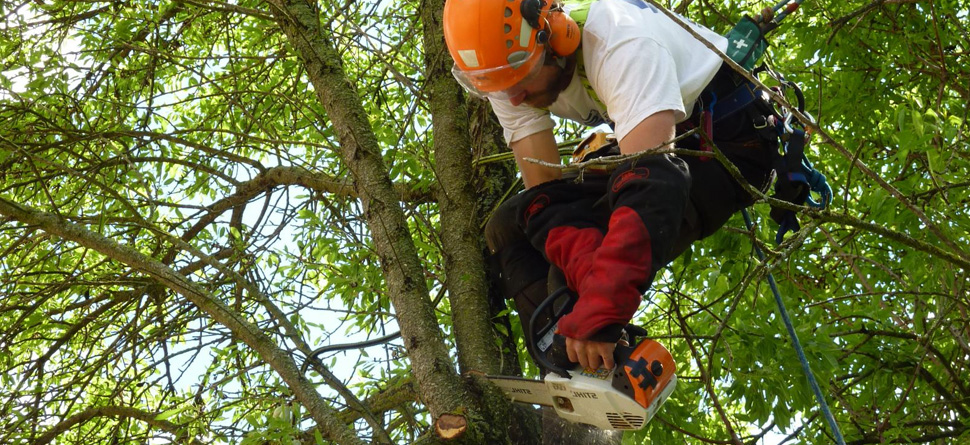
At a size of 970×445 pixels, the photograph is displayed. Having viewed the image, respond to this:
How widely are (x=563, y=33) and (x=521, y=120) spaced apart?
51 cm

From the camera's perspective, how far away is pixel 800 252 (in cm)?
449

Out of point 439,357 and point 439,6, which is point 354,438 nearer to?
point 439,357

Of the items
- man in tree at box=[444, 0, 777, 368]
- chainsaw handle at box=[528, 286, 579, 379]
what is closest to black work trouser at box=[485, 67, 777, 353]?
man in tree at box=[444, 0, 777, 368]

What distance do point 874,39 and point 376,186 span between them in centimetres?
295

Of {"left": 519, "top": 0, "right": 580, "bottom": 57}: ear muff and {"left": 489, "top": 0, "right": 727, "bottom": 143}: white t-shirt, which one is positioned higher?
{"left": 519, "top": 0, "right": 580, "bottom": 57}: ear muff

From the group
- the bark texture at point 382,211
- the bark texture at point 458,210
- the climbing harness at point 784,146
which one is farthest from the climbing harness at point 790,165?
the bark texture at point 382,211

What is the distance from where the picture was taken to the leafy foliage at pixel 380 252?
9.45 ft

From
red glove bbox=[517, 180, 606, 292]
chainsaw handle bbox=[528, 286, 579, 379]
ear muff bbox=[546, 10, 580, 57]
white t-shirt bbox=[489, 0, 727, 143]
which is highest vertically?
ear muff bbox=[546, 10, 580, 57]

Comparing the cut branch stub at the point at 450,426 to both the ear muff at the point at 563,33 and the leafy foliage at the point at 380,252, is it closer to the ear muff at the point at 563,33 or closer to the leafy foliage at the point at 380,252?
the leafy foliage at the point at 380,252

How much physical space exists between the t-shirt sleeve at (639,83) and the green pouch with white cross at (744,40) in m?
0.42

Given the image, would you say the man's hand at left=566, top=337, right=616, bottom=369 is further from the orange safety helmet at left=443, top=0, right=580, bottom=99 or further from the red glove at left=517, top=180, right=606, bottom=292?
the orange safety helmet at left=443, top=0, right=580, bottom=99

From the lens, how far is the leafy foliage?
2.88 metres

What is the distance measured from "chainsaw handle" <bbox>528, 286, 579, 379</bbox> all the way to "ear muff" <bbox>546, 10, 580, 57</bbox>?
0.72 m

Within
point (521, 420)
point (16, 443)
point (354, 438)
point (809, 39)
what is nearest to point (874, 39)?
point (809, 39)
